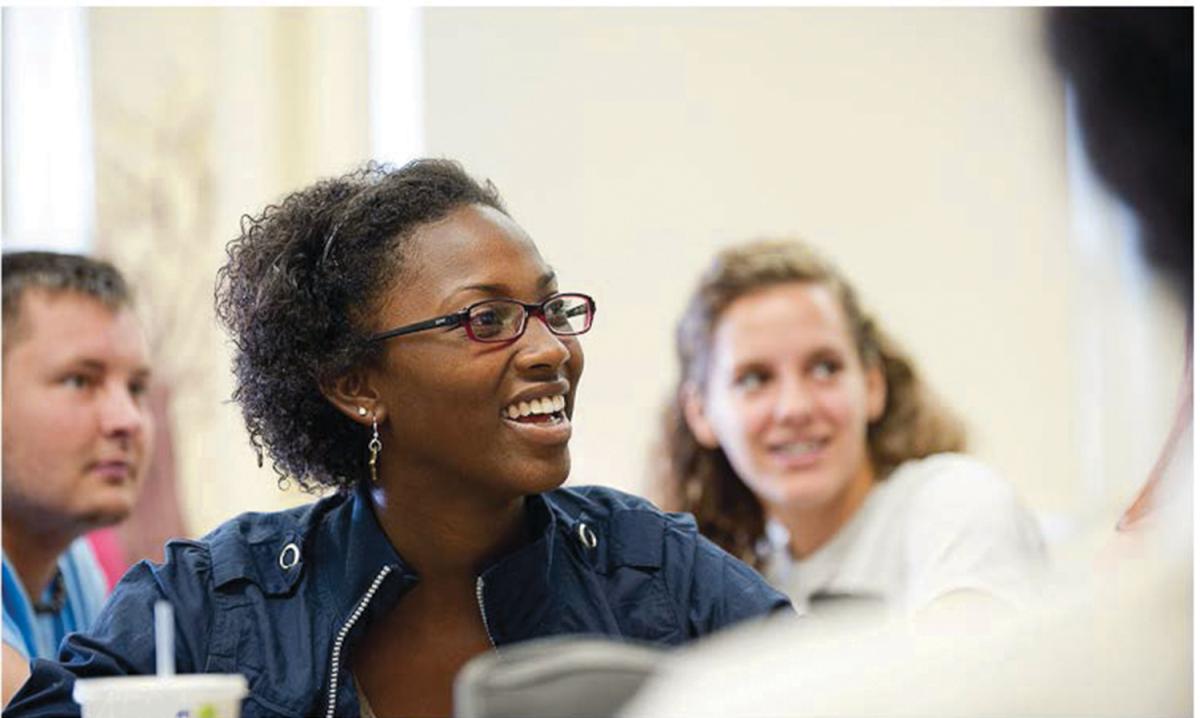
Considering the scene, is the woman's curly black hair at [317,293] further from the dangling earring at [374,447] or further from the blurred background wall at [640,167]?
the blurred background wall at [640,167]

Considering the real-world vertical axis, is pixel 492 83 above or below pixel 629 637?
above

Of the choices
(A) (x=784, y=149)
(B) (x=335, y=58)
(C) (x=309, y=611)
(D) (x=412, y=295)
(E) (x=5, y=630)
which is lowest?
(E) (x=5, y=630)

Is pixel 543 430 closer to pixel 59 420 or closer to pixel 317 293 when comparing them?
pixel 317 293

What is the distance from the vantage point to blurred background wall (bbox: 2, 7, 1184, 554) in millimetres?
3684

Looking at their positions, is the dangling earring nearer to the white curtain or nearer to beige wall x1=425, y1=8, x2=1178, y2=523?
A: beige wall x1=425, y1=8, x2=1178, y2=523

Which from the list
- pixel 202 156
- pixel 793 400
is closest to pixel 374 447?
pixel 793 400

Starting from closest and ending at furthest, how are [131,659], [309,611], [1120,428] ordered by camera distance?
1. [131,659]
2. [309,611]
3. [1120,428]

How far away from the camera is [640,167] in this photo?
3.91 m

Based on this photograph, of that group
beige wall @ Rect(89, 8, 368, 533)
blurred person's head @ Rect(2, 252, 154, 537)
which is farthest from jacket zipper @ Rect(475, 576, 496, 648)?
beige wall @ Rect(89, 8, 368, 533)

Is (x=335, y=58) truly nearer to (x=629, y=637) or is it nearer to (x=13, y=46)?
(x=13, y=46)

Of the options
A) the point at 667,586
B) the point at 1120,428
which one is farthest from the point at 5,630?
the point at 1120,428

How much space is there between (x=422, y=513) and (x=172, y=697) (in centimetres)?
62

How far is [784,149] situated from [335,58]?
1136mm

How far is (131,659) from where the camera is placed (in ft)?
5.06
